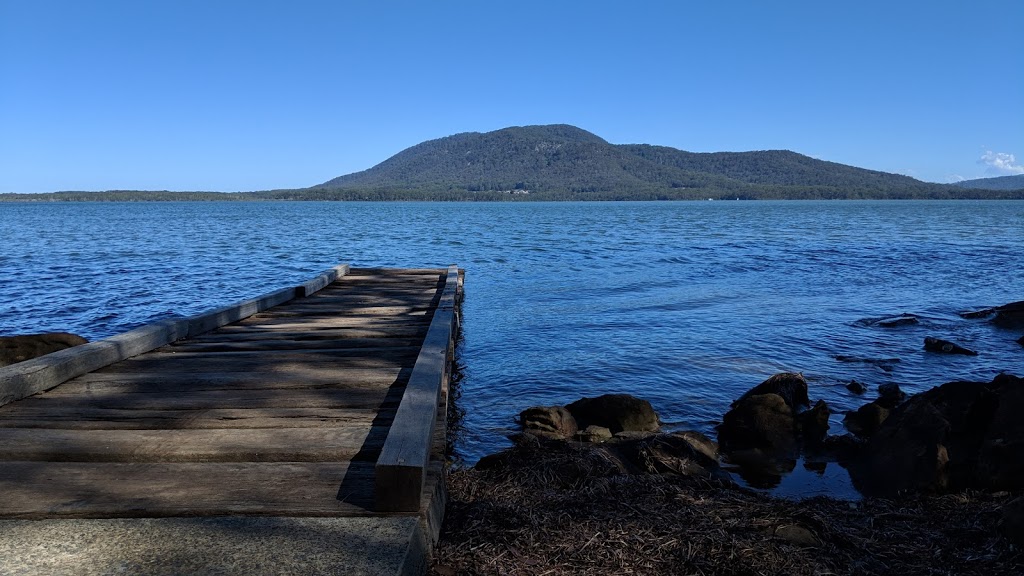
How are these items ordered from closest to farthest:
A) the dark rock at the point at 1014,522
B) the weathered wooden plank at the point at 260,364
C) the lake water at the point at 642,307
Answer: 1. the dark rock at the point at 1014,522
2. the weathered wooden plank at the point at 260,364
3. the lake water at the point at 642,307

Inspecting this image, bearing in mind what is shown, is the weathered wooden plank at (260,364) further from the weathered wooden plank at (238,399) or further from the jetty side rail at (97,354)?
the weathered wooden plank at (238,399)

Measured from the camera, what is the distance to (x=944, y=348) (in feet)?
42.3

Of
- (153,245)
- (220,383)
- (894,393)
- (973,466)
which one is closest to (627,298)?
(894,393)

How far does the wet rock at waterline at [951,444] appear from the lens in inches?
232

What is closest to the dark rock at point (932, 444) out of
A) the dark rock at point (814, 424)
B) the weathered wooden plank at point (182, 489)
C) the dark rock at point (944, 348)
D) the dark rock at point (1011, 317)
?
the dark rock at point (814, 424)

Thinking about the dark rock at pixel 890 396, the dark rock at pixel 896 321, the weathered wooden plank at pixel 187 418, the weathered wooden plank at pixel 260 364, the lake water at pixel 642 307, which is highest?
the weathered wooden plank at pixel 187 418

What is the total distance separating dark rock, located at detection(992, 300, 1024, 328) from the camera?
15.5 m

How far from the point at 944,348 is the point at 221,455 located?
43.8ft

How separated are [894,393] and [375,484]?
8.75 meters

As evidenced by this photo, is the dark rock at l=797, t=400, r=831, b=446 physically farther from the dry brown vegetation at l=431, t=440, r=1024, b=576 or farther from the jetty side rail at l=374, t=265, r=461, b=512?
the jetty side rail at l=374, t=265, r=461, b=512

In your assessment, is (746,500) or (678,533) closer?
(678,533)

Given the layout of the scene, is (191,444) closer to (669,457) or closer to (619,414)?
(669,457)

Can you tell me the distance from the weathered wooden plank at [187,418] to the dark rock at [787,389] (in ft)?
20.3

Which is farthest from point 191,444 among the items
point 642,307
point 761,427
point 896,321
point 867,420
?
point 896,321
